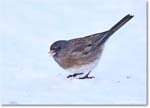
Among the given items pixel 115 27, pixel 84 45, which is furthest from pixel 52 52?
pixel 115 27

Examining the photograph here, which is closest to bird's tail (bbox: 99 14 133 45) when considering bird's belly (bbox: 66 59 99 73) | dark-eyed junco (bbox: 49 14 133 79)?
dark-eyed junco (bbox: 49 14 133 79)

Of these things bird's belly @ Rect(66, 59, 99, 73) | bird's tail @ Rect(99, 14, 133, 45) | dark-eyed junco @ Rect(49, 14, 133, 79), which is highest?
bird's tail @ Rect(99, 14, 133, 45)

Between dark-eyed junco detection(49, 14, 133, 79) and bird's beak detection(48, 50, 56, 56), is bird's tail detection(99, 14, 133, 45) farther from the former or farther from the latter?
bird's beak detection(48, 50, 56, 56)

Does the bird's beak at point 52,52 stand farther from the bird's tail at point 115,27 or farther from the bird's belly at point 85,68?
the bird's tail at point 115,27

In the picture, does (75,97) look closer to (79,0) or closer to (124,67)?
(124,67)

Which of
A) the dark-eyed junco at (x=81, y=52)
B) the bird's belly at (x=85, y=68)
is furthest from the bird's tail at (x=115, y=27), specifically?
the bird's belly at (x=85, y=68)

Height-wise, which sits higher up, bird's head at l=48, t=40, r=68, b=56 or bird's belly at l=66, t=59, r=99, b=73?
bird's head at l=48, t=40, r=68, b=56
